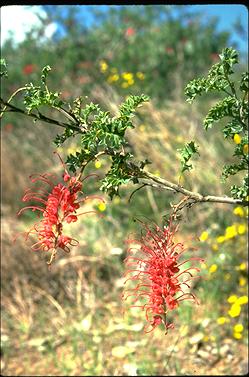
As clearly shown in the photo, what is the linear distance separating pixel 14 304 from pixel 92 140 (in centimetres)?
272

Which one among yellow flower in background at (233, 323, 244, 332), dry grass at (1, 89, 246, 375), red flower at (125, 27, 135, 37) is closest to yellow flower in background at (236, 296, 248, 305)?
yellow flower in background at (233, 323, 244, 332)

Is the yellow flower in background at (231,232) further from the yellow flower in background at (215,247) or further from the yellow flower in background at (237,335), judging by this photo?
the yellow flower in background at (237,335)

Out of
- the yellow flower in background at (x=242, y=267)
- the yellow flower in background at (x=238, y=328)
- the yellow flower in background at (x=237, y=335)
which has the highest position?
the yellow flower in background at (x=242, y=267)

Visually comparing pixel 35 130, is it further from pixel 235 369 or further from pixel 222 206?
pixel 235 369

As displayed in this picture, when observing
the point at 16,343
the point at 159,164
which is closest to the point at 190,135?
the point at 159,164

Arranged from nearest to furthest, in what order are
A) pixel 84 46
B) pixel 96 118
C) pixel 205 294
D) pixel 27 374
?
pixel 96 118, pixel 27 374, pixel 205 294, pixel 84 46

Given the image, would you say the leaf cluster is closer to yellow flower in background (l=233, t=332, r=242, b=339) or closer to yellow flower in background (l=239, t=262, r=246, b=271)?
yellow flower in background (l=233, t=332, r=242, b=339)

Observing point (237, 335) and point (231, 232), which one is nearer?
point (237, 335)

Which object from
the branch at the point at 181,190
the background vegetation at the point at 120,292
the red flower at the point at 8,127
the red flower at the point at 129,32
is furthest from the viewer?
the red flower at the point at 129,32

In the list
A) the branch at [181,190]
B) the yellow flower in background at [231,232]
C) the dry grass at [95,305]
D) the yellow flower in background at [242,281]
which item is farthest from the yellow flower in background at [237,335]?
the branch at [181,190]

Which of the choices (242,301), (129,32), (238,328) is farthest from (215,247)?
(129,32)

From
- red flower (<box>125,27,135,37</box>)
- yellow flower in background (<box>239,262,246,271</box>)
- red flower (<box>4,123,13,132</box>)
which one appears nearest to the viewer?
yellow flower in background (<box>239,262,246,271</box>)

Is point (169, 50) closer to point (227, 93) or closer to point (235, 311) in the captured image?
point (235, 311)

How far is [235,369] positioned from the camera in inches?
125
